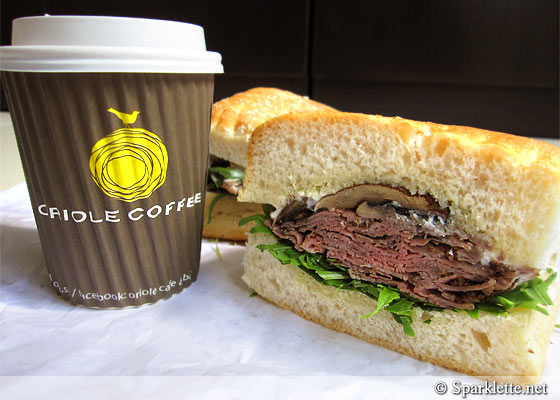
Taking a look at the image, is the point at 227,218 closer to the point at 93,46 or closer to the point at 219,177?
the point at 219,177

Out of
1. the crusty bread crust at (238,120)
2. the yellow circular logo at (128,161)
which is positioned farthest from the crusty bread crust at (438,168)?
the crusty bread crust at (238,120)

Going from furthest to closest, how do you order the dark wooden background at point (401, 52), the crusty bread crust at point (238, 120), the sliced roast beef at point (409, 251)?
the dark wooden background at point (401, 52) → the crusty bread crust at point (238, 120) → the sliced roast beef at point (409, 251)

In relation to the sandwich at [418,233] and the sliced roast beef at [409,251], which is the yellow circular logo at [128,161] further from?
the sliced roast beef at [409,251]

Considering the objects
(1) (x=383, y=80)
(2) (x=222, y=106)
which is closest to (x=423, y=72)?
(1) (x=383, y=80)

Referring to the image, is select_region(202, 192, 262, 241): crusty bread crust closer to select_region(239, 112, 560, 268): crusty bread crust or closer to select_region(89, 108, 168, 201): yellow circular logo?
select_region(239, 112, 560, 268): crusty bread crust

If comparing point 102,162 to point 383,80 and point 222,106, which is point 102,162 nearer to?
point 222,106

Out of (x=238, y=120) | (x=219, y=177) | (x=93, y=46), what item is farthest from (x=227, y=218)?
(x=93, y=46)
